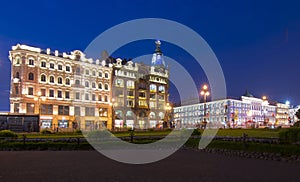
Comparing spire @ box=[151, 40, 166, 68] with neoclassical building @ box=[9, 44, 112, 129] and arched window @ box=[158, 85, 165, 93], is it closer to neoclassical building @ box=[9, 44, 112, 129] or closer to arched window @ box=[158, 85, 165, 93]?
arched window @ box=[158, 85, 165, 93]

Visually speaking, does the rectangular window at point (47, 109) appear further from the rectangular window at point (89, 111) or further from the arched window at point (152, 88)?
the arched window at point (152, 88)

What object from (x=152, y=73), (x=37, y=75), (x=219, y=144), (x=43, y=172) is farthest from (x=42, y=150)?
(x=152, y=73)

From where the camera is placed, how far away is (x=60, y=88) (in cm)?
6900

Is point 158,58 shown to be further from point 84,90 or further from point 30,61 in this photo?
point 30,61

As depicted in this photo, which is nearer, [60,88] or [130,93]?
[60,88]

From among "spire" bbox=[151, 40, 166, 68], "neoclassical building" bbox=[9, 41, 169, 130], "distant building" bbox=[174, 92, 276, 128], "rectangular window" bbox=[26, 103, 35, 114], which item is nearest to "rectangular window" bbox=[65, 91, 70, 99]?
"neoclassical building" bbox=[9, 41, 169, 130]

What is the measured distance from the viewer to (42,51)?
6769cm

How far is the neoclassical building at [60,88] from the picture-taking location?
2447 inches

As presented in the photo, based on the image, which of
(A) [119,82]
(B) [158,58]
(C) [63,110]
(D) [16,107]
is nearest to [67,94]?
(C) [63,110]

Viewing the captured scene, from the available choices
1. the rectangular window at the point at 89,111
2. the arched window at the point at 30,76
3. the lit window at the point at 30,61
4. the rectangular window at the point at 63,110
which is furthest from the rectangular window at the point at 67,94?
the lit window at the point at 30,61

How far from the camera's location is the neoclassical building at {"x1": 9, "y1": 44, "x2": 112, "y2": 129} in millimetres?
62153

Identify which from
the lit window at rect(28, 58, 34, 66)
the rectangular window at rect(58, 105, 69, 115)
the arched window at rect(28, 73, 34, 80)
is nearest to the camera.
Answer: the arched window at rect(28, 73, 34, 80)

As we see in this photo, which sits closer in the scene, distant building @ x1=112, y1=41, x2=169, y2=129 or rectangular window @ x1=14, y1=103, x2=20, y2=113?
rectangular window @ x1=14, y1=103, x2=20, y2=113

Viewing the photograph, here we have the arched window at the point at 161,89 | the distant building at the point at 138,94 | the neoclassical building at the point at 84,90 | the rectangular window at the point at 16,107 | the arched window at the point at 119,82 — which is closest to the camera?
the rectangular window at the point at 16,107
